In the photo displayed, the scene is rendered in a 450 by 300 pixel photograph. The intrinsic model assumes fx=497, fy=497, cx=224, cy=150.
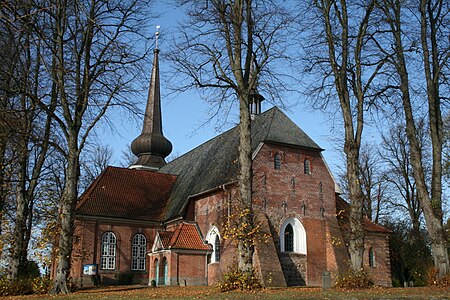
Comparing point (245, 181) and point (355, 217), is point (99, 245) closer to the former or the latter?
point (245, 181)

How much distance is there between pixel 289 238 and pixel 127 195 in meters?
12.1

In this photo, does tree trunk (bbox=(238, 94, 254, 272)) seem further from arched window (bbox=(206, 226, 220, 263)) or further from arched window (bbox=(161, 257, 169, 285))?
arched window (bbox=(161, 257, 169, 285))

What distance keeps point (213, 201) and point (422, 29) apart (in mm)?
15626

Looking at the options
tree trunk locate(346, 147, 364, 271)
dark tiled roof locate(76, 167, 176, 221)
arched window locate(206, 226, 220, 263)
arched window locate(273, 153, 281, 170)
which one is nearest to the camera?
tree trunk locate(346, 147, 364, 271)

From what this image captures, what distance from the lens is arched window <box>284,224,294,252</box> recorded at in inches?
1102

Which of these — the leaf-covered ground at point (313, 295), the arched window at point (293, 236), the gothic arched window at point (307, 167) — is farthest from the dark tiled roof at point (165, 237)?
the leaf-covered ground at point (313, 295)

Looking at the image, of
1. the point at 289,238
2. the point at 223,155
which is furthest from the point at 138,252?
the point at 289,238

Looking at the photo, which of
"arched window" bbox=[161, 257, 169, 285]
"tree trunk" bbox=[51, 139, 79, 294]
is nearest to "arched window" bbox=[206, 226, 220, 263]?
"arched window" bbox=[161, 257, 169, 285]

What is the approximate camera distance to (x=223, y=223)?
26.4m

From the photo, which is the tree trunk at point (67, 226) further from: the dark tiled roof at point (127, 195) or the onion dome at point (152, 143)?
the onion dome at point (152, 143)

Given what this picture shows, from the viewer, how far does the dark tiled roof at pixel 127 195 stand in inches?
1259

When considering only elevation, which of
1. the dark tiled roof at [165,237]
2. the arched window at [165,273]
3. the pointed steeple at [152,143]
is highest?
the pointed steeple at [152,143]

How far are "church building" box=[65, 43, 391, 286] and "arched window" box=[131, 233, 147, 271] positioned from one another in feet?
0.22

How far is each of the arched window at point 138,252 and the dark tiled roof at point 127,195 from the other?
1.33m
